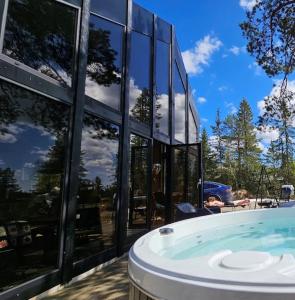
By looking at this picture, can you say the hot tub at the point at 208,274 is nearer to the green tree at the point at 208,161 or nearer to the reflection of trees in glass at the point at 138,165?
the reflection of trees in glass at the point at 138,165

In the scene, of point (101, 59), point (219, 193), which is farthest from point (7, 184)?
point (219, 193)

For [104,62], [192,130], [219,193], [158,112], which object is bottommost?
[219,193]

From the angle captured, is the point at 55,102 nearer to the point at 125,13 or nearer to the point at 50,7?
the point at 50,7

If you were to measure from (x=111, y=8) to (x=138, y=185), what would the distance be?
115 inches

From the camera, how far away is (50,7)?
3.92 m

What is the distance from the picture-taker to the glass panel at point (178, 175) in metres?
7.93

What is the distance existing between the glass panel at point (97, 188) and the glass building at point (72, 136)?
0.05 feet

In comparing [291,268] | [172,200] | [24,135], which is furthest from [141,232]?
[291,268]

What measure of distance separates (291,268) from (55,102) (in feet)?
9.89

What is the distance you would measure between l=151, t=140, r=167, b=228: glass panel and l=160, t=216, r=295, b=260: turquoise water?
8.14ft

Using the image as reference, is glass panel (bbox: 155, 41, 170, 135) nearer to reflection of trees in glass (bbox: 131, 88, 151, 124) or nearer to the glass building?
the glass building

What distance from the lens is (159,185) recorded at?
7477 mm

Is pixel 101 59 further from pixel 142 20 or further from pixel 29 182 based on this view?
pixel 29 182

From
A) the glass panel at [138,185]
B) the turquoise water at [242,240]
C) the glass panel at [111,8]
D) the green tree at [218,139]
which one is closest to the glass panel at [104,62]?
the glass panel at [111,8]
